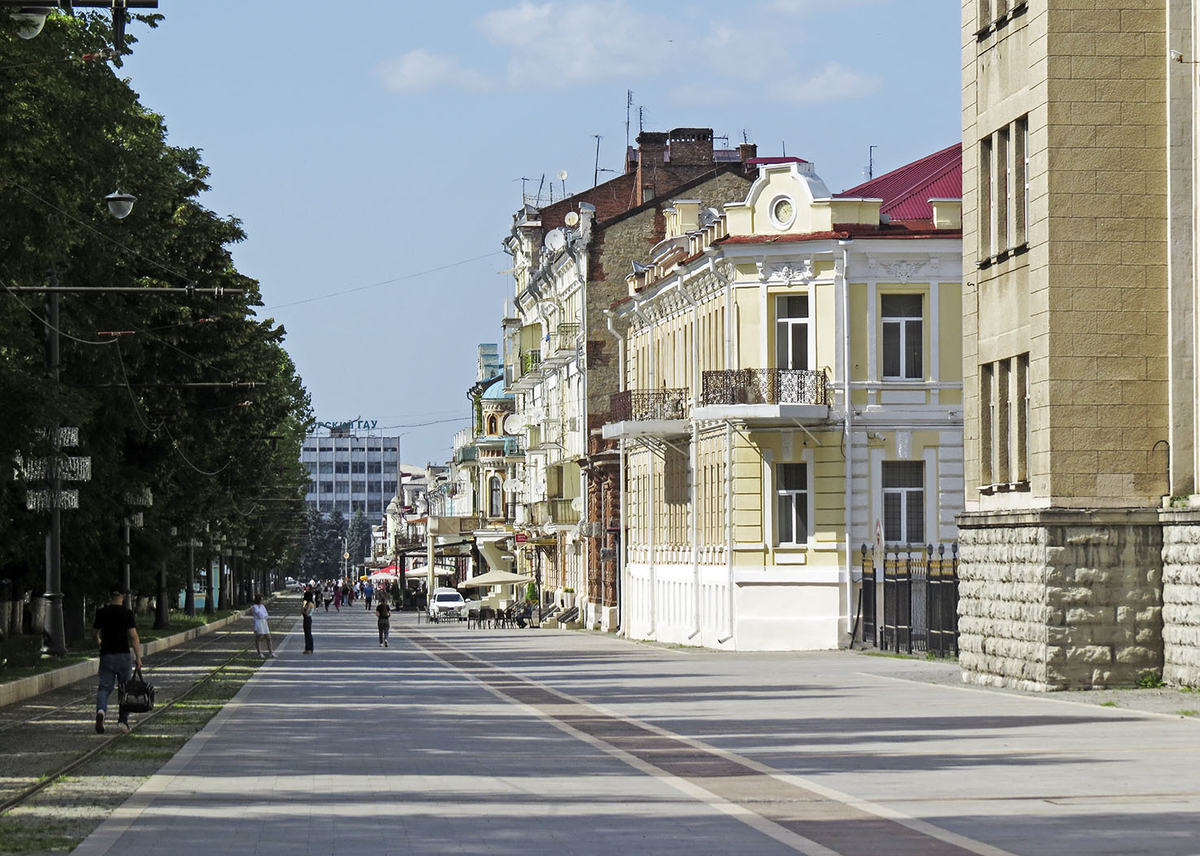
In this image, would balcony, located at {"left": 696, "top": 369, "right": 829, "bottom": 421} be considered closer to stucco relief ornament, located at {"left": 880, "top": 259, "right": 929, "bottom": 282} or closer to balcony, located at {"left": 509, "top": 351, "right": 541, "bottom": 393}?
stucco relief ornament, located at {"left": 880, "top": 259, "right": 929, "bottom": 282}

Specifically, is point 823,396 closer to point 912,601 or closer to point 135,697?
point 912,601

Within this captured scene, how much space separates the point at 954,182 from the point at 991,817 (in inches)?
1556

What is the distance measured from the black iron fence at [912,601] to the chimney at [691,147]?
33.6m

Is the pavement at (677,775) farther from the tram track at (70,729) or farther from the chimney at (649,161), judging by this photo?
the chimney at (649,161)

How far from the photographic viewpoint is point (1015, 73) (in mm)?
28984

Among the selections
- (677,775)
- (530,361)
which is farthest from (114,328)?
(530,361)

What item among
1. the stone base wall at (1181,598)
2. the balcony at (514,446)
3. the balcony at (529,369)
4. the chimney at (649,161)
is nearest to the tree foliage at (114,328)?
the stone base wall at (1181,598)

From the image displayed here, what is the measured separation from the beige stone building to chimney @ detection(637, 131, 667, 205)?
4848 centimetres

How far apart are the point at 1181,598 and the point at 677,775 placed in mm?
11134

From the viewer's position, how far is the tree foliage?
25859 millimetres

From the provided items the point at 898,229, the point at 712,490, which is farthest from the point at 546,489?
the point at 898,229

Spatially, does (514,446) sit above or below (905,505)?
above

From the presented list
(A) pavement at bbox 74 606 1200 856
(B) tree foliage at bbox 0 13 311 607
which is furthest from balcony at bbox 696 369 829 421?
(A) pavement at bbox 74 606 1200 856

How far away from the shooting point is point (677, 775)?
17266 millimetres
